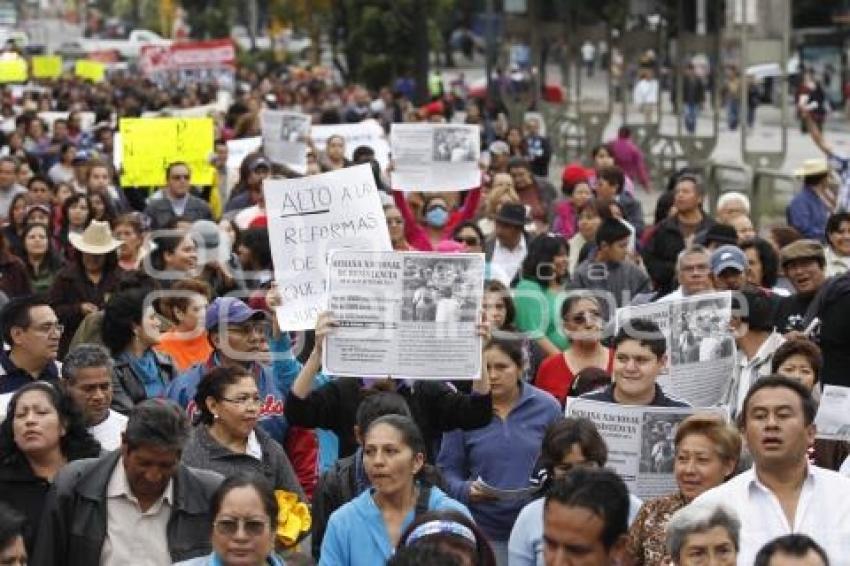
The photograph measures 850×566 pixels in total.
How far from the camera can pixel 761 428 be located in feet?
23.7

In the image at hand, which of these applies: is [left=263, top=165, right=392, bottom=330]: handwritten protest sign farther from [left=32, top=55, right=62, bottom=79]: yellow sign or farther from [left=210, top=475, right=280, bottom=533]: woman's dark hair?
[left=32, top=55, right=62, bottom=79]: yellow sign

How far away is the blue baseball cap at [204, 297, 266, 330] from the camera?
973 centimetres

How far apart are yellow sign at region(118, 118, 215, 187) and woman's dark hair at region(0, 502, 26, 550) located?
13.0m

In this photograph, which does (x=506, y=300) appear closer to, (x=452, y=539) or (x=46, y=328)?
(x=46, y=328)

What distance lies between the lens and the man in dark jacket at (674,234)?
14148 millimetres

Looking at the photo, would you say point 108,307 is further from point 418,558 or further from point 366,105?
point 366,105

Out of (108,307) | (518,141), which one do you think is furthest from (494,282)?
(518,141)

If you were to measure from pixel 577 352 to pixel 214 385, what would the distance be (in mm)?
2598

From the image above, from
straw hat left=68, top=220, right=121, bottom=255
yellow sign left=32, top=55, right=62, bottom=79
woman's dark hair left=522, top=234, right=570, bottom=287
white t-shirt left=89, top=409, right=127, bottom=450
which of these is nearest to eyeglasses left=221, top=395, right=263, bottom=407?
white t-shirt left=89, top=409, right=127, bottom=450

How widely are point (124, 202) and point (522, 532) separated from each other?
503 inches

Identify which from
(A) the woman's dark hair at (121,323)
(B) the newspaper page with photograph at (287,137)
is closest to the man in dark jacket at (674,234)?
(A) the woman's dark hair at (121,323)

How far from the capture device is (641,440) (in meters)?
8.45

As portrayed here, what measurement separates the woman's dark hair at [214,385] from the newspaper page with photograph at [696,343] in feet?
6.05

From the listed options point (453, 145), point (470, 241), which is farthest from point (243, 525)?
point (453, 145)
